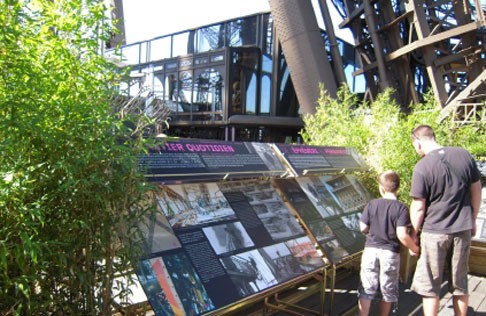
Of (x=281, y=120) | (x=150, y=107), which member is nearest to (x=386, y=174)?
(x=150, y=107)

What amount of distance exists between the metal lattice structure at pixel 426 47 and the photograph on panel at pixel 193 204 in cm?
1288

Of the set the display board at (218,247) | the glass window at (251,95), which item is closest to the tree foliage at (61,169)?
the display board at (218,247)

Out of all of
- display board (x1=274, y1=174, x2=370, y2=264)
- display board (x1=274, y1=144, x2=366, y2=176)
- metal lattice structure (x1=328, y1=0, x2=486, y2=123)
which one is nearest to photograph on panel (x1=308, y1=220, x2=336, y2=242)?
display board (x1=274, y1=174, x2=370, y2=264)

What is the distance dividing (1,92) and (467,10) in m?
18.6

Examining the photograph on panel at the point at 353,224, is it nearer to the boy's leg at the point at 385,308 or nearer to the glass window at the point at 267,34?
the boy's leg at the point at 385,308

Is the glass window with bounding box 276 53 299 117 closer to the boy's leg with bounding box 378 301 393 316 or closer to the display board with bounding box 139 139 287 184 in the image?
the display board with bounding box 139 139 287 184

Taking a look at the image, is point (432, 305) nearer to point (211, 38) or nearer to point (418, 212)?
point (418, 212)

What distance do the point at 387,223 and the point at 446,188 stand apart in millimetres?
585

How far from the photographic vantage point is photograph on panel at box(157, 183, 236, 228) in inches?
115

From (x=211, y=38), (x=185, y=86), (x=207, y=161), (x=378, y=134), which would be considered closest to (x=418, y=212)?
(x=207, y=161)

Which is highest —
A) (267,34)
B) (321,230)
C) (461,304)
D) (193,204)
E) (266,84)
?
(267,34)

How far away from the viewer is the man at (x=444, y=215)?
3492mm

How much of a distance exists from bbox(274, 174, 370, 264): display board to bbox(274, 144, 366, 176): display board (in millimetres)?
133

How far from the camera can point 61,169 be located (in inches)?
76.1
